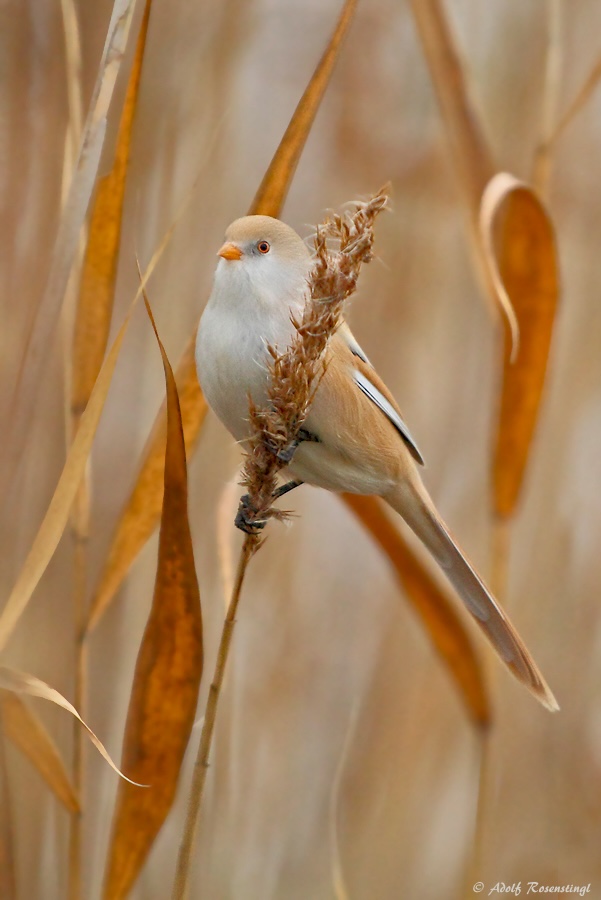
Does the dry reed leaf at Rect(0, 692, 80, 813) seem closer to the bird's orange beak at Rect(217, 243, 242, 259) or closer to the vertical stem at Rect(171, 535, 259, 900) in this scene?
the vertical stem at Rect(171, 535, 259, 900)

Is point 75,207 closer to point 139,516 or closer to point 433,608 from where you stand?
point 139,516

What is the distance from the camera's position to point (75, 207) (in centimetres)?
109

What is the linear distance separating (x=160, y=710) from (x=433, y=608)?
0.66m

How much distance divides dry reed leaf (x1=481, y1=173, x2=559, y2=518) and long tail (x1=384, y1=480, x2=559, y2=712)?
7.0 inches

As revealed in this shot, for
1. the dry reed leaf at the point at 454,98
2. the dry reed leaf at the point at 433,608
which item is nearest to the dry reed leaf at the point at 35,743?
the dry reed leaf at the point at 433,608

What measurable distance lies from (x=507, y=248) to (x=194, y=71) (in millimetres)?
779

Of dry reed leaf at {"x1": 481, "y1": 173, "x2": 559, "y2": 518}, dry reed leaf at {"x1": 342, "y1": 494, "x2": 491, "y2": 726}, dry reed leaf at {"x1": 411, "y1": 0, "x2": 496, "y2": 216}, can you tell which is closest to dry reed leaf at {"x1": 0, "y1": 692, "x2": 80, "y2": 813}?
dry reed leaf at {"x1": 342, "y1": 494, "x2": 491, "y2": 726}

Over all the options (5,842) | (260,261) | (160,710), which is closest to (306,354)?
(260,261)

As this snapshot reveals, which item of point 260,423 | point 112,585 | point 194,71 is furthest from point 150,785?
point 194,71

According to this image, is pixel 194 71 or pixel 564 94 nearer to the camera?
pixel 194 71

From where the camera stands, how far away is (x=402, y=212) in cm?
239

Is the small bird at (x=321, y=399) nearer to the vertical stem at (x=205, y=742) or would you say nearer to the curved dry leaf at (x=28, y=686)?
the vertical stem at (x=205, y=742)

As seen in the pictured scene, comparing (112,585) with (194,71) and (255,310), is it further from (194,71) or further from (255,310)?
(194,71)

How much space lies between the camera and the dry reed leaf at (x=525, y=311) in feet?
5.16
